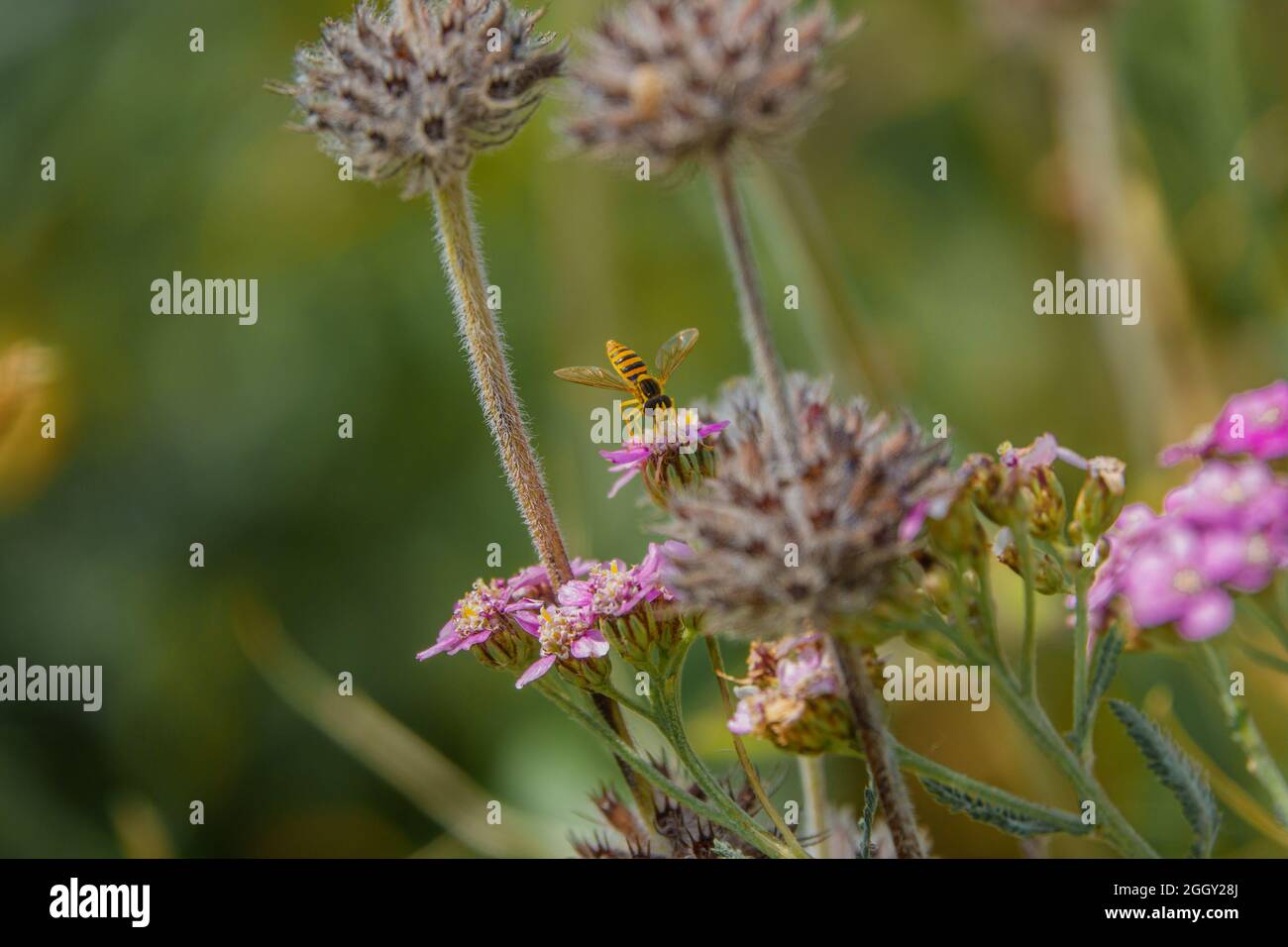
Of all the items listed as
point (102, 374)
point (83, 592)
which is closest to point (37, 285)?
point (102, 374)

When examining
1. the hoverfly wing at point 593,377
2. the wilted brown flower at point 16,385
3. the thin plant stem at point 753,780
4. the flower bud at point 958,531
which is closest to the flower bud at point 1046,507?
the flower bud at point 958,531

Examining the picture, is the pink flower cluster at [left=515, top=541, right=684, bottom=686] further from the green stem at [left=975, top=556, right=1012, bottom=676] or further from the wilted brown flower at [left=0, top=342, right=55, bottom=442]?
the wilted brown flower at [left=0, top=342, right=55, bottom=442]

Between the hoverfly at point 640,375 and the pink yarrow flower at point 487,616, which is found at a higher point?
the hoverfly at point 640,375

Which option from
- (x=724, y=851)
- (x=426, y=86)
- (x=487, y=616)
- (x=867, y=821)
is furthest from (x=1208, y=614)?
(x=426, y=86)

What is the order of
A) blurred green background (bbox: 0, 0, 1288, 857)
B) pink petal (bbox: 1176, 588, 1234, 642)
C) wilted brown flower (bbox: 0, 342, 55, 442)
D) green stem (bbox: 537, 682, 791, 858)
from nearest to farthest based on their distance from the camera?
→ 1. pink petal (bbox: 1176, 588, 1234, 642)
2. green stem (bbox: 537, 682, 791, 858)
3. wilted brown flower (bbox: 0, 342, 55, 442)
4. blurred green background (bbox: 0, 0, 1288, 857)

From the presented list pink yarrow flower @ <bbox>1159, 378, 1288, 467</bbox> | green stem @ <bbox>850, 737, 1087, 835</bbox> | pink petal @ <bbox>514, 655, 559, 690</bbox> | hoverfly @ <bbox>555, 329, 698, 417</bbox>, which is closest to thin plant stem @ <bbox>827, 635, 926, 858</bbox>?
green stem @ <bbox>850, 737, 1087, 835</bbox>

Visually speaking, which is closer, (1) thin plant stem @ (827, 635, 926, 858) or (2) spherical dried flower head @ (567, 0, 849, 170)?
(2) spherical dried flower head @ (567, 0, 849, 170)

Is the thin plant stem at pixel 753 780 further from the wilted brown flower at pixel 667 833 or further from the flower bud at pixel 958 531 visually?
the flower bud at pixel 958 531
